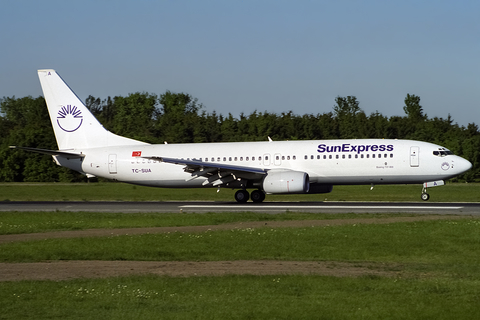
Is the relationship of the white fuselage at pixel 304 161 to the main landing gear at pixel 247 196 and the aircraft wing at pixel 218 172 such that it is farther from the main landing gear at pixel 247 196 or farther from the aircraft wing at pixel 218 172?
the main landing gear at pixel 247 196

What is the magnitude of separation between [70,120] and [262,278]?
95.6 ft

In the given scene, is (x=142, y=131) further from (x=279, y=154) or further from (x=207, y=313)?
(x=207, y=313)

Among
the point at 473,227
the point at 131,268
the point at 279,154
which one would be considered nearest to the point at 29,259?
the point at 131,268

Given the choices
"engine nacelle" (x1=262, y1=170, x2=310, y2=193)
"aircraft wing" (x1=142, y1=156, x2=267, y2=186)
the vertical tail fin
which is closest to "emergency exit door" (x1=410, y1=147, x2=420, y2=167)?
"engine nacelle" (x1=262, y1=170, x2=310, y2=193)

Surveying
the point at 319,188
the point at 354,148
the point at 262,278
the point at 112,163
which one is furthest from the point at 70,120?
the point at 262,278

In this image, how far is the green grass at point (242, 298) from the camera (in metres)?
Answer: 9.70

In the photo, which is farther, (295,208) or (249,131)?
(249,131)

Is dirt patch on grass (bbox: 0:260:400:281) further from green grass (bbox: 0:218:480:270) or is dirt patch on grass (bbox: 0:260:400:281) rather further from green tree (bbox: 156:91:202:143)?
green tree (bbox: 156:91:202:143)

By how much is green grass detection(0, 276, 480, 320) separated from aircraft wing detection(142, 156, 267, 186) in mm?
20417

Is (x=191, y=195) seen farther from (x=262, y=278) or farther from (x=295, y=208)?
(x=262, y=278)

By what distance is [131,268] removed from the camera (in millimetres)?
14367

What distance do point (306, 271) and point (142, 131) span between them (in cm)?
8076

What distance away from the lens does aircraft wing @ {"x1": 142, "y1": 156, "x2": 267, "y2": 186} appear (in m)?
33.1

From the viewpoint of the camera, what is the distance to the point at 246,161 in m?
35.2
